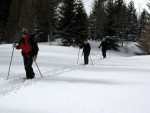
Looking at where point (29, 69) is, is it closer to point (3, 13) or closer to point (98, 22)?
point (3, 13)

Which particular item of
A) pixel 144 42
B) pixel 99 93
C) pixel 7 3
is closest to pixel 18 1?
pixel 7 3

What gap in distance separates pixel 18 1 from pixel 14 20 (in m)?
3.80

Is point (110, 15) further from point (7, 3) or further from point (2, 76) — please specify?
point (2, 76)

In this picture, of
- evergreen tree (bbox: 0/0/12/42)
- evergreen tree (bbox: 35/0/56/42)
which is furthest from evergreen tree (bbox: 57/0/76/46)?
evergreen tree (bbox: 0/0/12/42)

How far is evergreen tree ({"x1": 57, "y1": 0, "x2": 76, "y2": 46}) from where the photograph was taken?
46.9 meters

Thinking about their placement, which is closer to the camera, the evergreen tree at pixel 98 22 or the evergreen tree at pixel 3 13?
the evergreen tree at pixel 3 13

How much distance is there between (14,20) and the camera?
2035 inches

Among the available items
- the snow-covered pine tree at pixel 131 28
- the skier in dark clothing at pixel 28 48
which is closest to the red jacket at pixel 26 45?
the skier in dark clothing at pixel 28 48

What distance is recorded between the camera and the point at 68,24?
47.3 metres

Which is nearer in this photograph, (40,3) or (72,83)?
(72,83)

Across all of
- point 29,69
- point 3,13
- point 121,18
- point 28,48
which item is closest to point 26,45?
point 28,48

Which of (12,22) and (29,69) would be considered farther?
(12,22)

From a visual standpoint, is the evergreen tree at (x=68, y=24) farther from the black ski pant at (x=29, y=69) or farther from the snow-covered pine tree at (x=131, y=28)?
the black ski pant at (x=29, y=69)

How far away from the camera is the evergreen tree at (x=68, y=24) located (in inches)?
1848
